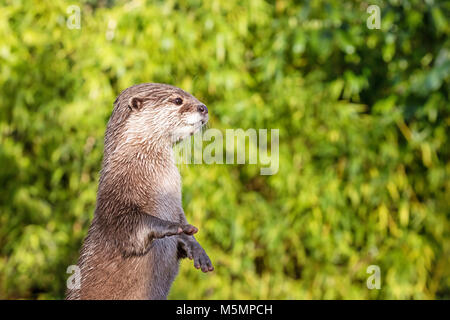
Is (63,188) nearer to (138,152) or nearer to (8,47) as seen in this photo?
(8,47)

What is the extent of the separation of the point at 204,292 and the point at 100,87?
1543 millimetres

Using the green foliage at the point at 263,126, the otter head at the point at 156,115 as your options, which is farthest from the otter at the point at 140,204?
the green foliage at the point at 263,126

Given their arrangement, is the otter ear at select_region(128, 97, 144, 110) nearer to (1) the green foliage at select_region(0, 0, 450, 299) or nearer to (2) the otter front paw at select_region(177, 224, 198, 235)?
(2) the otter front paw at select_region(177, 224, 198, 235)

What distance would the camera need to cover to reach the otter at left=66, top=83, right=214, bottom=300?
3.93 ft

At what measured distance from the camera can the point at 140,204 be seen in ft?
4.08

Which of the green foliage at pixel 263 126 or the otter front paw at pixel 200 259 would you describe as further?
the green foliage at pixel 263 126

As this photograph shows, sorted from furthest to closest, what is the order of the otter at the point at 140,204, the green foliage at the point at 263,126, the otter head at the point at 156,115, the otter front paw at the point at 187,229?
the green foliage at the point at 263,126, the otter head at the point at 156,115, the otter at the point at 140,204, the otter front paw at the point at 187,229

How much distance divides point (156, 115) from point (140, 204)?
239 millimetres

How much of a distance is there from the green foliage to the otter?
231 cm

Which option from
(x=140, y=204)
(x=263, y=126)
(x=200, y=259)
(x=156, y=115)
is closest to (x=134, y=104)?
(x=156, y=115)

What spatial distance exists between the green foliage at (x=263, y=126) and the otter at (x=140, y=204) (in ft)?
7.57

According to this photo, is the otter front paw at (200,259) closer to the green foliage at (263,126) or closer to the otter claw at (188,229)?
the otter claw at (188,229)

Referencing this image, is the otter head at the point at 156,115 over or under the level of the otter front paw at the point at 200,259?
over

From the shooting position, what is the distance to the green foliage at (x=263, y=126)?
383 cm
